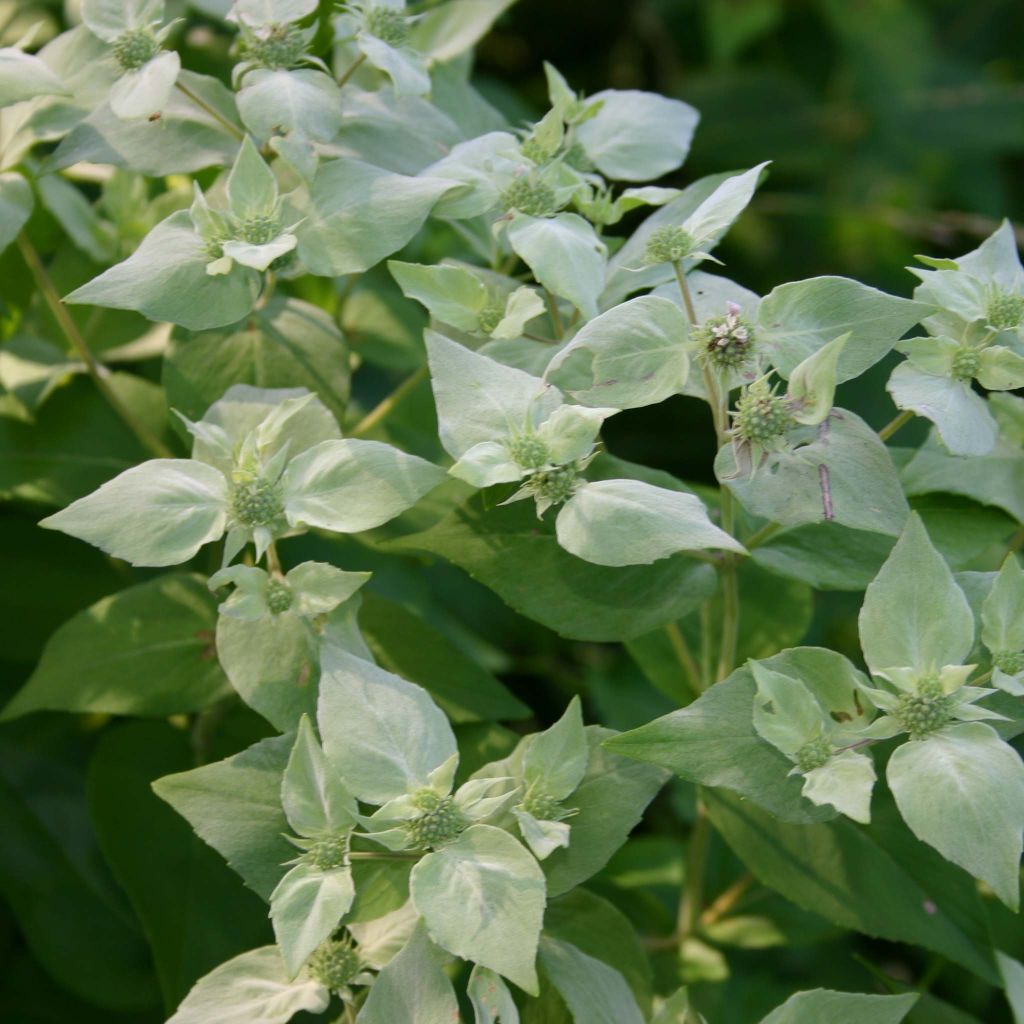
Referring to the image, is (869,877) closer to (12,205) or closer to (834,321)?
(834,321)

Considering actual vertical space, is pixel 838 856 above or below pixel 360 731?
below

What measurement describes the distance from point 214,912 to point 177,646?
150 mm

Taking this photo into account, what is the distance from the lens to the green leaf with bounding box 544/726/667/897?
0.52m

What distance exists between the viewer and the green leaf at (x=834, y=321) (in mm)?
521

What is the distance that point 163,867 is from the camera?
67 centimetres

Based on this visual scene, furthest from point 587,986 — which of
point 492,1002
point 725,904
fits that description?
point 725,904

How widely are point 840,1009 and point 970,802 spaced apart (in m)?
0.11

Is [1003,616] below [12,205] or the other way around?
below

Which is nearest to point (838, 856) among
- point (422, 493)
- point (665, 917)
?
point (665, 917)

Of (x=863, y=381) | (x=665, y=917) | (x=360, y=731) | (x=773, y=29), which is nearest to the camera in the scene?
(x=360, y=731)

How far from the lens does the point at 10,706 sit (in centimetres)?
63

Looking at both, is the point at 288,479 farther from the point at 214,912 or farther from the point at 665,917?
the point at 665,917

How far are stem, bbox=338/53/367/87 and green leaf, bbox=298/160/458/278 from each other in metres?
0.08

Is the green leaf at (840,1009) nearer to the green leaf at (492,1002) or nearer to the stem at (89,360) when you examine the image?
the green leaf at (492,1002)
